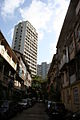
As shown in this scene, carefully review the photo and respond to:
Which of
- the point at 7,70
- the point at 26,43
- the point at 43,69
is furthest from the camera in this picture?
the point at 43,69

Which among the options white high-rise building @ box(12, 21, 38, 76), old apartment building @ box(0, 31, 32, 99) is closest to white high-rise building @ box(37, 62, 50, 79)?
white high-rise building @ box(12, 21, 38, 76)

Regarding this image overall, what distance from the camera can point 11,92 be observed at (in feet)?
104

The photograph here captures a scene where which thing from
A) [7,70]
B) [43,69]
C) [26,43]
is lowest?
[7,70]

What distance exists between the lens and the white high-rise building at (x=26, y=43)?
98.2 metres

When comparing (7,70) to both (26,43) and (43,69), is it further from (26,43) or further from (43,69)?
(43,69)

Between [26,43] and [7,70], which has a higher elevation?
[26,43]

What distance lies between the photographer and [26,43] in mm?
101438

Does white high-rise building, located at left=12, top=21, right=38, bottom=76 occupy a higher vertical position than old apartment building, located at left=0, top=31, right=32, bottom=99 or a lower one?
higher

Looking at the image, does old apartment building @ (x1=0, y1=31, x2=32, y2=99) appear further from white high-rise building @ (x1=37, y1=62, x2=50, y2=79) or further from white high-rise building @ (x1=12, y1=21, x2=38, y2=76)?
white high-rise building @ (x1=37, y1=62, x2=50, y2=79)

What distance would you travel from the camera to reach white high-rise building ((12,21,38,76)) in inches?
3867

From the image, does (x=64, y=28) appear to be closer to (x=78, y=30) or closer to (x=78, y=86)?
(x=78, y=30)

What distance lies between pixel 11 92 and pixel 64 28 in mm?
16112

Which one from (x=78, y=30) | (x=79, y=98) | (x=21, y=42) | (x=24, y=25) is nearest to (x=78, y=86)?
(x=79, y=98)

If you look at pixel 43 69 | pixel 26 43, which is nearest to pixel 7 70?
pixel 26 43
